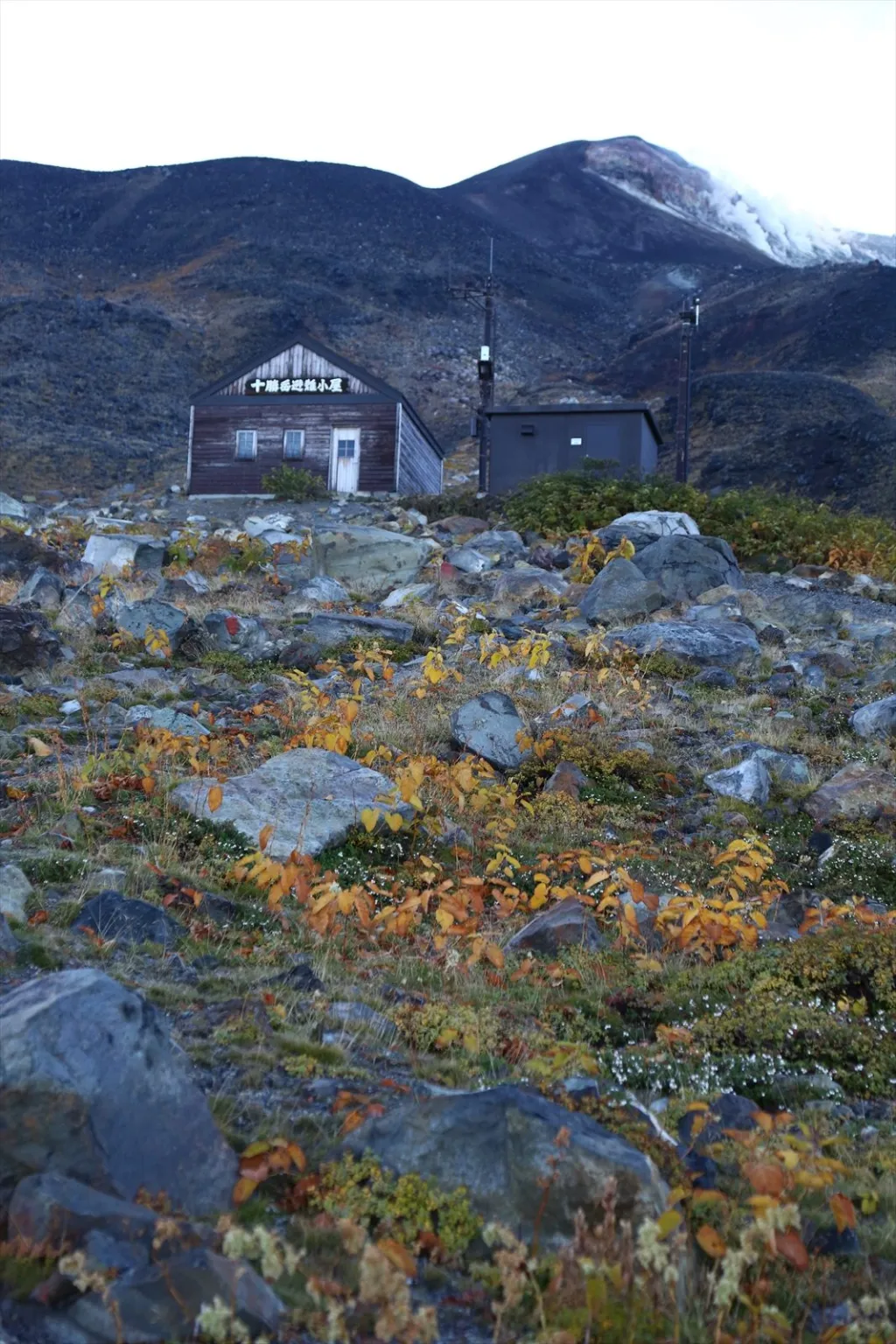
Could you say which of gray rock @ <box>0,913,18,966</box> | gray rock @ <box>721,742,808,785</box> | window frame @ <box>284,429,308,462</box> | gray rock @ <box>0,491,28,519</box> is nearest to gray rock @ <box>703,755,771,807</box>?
gray rock @ <box>721,742,808,785</box>

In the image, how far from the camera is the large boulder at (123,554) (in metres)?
17.3

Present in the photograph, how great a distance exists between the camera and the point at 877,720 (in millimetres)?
10234

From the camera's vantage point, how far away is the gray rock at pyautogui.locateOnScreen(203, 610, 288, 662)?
12.4 metres

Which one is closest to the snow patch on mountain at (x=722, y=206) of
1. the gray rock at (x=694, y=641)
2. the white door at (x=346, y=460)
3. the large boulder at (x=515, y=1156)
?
Result: the white door at (x=346, y=460)

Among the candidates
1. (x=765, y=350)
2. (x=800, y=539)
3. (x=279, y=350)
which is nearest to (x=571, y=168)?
(x=765, y=350)

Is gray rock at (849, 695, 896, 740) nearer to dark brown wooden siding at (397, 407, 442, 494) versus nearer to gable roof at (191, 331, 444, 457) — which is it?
dark brown wooden siding at (397, 407, 442, 494)

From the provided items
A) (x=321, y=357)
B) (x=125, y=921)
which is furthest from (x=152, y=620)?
(x=321, y=357)

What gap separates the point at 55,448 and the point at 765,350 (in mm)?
45088

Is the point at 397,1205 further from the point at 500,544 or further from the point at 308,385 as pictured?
the point at 308,385

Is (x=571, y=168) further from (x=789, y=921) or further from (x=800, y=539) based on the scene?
(x=789, y=921)

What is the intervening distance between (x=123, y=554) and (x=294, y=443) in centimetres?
1896

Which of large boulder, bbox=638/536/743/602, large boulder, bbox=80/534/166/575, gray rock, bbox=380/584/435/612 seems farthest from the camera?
large boulder, bbox=80/534/166/575

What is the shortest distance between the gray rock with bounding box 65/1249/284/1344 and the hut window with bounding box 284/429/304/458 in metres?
34.5

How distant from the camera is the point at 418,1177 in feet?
10.1
